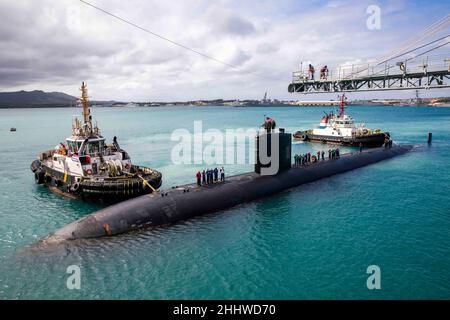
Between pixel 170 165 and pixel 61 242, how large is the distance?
21132 millimetres

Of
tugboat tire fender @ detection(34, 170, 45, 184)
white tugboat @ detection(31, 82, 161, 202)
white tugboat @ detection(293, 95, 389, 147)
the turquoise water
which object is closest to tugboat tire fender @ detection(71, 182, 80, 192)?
white tugboat @ detection(31, 82, 161, 202)

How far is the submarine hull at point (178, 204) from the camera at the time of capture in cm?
1555

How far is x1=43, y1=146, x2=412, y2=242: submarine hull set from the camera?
612 inches

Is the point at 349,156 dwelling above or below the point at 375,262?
above

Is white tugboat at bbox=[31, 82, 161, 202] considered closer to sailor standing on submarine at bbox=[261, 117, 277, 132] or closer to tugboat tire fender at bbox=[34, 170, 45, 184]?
tugboat tire fender at bbox=[34, 170, 45, 184]

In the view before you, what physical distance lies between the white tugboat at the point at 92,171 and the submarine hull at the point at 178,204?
3.56 m

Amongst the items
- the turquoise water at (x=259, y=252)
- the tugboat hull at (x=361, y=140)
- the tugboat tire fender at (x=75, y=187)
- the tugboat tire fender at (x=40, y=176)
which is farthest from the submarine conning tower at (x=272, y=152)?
the tugboat hull at (x=361, y=140)

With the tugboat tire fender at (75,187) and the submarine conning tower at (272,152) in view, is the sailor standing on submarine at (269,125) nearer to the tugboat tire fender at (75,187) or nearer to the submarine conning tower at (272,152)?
the submarine conning tower at (272,152)

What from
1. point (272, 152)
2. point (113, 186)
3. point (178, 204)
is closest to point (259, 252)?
point (178, 204)

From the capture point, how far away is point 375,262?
13844 millimetres

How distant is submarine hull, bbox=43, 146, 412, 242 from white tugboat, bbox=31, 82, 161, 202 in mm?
3557
